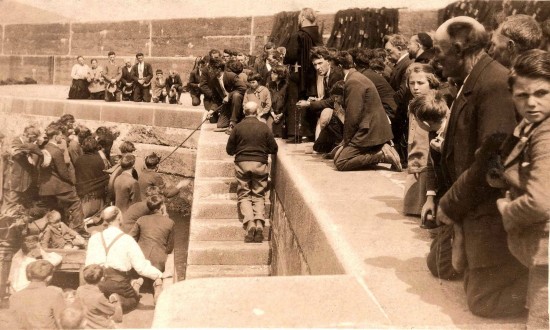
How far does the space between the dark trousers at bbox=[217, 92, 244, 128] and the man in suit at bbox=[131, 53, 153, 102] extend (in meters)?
5.08

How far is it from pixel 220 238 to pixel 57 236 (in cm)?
213

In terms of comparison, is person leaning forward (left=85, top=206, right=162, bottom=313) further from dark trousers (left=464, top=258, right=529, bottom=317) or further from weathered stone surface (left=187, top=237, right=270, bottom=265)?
dark trousers (left=464, top=258, right=529, bottom=317)

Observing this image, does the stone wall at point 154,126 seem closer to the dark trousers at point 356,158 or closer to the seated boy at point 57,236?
the seated boy at point 57,236

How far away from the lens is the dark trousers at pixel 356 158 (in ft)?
26.3

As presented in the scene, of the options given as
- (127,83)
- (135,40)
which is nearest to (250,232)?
(127,83)

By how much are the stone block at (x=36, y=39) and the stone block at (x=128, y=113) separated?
9110 millimetres

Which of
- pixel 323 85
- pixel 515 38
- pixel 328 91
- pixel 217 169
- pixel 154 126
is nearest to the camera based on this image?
pixel 515 38

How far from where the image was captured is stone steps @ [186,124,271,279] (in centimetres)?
885

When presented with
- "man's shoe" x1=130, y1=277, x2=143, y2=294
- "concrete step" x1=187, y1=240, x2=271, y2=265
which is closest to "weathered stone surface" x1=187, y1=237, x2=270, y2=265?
"concrete step" x1=187, y1=240, x2=271, y2=265

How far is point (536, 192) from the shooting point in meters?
3.12

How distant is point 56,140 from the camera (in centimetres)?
1141

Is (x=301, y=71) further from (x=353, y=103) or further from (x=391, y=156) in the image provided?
(x=391, y=156)


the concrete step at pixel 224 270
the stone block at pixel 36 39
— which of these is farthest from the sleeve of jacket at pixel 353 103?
the stone block at pixel 36 39

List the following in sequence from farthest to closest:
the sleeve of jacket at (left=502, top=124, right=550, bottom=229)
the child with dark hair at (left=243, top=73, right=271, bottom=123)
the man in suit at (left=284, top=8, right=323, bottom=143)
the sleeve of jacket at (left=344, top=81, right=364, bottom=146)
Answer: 1. the child with dark hair at (left=243, top=73, right=271, bottom=123)
2. the man in suit at (left=284, top=8, right=323, bottom=143)
3. the sleeve of jacket at (left=344, top=81, right=364, bottom=146)
4. the sleeve of jacket at (left=502, top=124, right=550, bottom=229)
